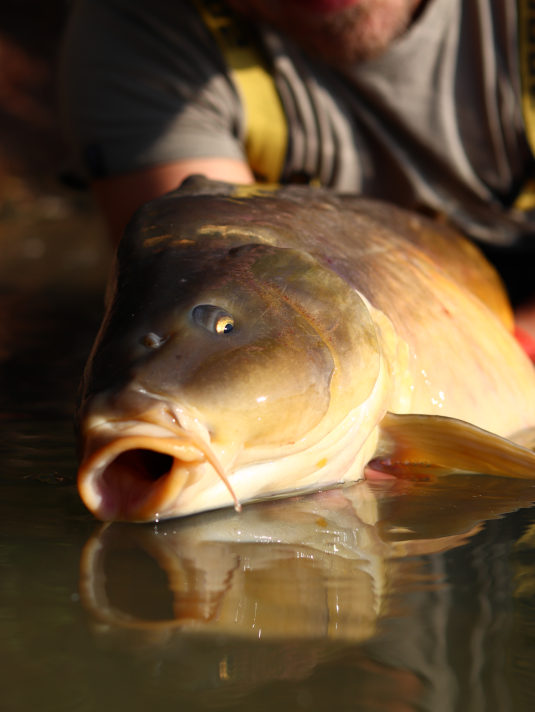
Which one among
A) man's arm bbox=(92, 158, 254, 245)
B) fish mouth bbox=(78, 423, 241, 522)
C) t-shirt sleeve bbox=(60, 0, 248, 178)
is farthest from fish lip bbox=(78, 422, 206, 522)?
t-shirt sleeve bbox=(60, 0, 248, 178)

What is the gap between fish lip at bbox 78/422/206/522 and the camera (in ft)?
2.88

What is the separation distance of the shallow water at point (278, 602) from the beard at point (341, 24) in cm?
146

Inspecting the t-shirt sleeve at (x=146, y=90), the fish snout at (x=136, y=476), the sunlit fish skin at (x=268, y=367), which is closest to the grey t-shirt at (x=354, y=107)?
the t-shirt sleeve at (x=146, y=90)

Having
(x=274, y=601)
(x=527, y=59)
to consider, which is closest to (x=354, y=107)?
(x=527, y=59)

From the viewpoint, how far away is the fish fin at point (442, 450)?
3.75ft

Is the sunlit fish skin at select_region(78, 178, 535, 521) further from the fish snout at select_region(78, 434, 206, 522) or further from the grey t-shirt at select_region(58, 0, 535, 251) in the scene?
the grey t-shirt at select_region(58, 0, 535, 251)

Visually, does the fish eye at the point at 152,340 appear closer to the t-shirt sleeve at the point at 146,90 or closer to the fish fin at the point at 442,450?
the fish fin at the point at 442,450

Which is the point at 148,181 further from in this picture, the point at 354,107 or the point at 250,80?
the point at 354,107

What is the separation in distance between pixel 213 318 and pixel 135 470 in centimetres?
19

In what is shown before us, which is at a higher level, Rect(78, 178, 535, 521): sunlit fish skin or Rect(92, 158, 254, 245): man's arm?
Rect(78, 178, 535, 521): sunlit fish skin

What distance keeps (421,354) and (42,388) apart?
0.81m

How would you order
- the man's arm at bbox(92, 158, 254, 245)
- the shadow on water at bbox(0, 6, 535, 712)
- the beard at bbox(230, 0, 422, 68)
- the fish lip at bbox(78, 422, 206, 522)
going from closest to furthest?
1. the shadow on water at bbox(0, 6, 535, 712)
2. the fish lip at bbox(78, 422, 206, 522)
3. the beard at bbox(230, 0, 422, 68)
4. the man's arm at bbox(92, 158, 254, 245)

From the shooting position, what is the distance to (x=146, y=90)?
8.26 feet

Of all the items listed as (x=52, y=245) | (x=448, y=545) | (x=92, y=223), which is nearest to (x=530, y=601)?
(x=448, y=545)
